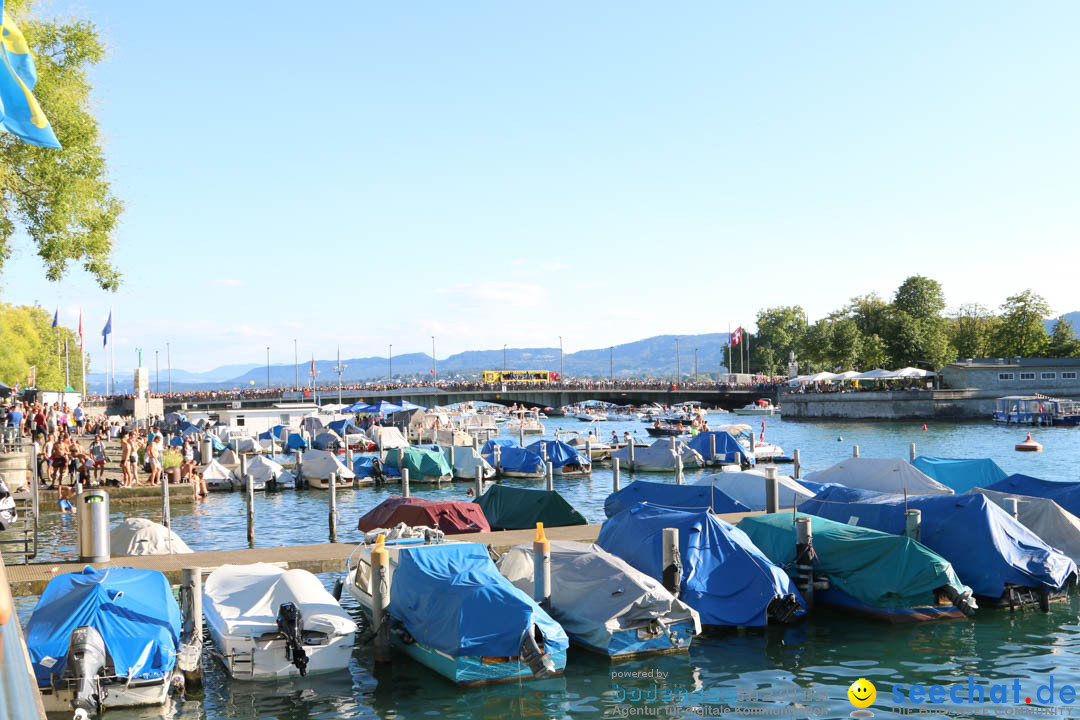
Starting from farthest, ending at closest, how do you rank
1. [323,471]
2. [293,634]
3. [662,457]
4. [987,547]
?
[662,457]
[323,471]
[987,547]
[293,634]

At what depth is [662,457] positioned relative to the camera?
56219mm

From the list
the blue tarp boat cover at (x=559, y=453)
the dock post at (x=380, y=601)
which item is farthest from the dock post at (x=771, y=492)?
the blue tarp boat cover at (x=559, y=453)

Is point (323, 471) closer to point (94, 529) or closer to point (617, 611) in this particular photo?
point (94, 529)

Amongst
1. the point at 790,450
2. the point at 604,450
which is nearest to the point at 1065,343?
the point at 790,450

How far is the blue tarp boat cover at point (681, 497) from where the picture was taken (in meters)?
31.3

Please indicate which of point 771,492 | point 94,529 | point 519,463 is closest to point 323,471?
point 519,463

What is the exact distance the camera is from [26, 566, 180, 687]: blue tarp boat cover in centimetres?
1491

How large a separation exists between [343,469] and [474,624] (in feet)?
112

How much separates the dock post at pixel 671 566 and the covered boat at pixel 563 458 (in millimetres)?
34059

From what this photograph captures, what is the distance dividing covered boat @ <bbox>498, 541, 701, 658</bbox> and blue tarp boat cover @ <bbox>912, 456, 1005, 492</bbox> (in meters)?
19.4

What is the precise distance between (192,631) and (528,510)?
14.4 metres

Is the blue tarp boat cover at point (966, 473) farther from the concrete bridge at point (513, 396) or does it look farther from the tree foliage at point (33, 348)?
the concrete bridge at point (513, 396)

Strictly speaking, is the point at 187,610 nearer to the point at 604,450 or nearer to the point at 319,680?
the point at 319,680

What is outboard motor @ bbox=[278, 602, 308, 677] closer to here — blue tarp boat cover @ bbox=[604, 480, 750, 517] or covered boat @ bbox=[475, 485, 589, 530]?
covered boat @ bbox=[475, 485, 589, 530]
